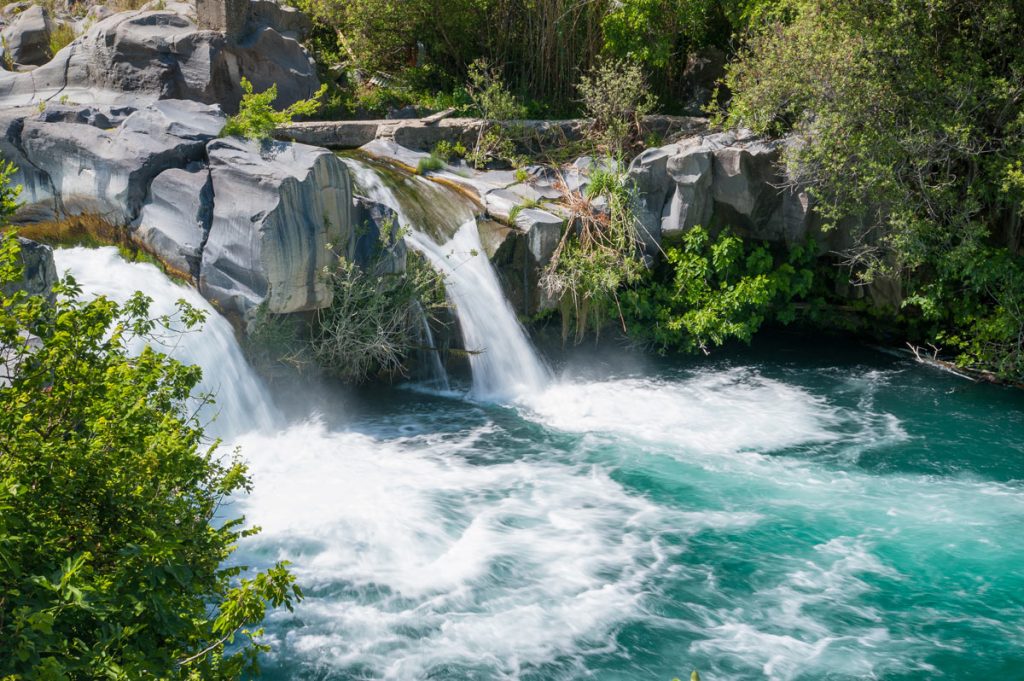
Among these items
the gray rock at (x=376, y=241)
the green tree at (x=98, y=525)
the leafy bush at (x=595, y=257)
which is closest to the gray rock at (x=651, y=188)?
the leafy bush at (x=595, y=257)

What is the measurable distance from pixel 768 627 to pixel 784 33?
301 inches

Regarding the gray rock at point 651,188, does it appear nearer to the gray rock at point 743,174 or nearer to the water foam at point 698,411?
the gray rock at point 743,174

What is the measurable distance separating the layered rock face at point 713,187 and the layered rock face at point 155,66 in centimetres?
557

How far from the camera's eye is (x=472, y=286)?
1091 cm

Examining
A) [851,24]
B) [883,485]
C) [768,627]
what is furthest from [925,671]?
[851,24]

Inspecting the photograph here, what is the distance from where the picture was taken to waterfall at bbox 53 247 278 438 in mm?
8789

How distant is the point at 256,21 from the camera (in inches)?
537

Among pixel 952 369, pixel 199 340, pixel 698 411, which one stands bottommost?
pixel 698 411

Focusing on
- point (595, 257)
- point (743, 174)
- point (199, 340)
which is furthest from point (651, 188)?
point (199, 340)

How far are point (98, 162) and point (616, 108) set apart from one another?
6.76m

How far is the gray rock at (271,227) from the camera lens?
30.5 ft

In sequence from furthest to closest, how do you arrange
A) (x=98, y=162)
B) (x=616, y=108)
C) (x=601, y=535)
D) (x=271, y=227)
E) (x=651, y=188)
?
1. (x=616, y=108)
2. (x=651, y=188)
3. (x=98, y=162)
4. (x=271, y=227)
5. (x=601, y=535)

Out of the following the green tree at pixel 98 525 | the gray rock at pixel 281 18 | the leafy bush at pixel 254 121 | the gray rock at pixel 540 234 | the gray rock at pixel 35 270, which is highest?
the gray rock at pixel 281 18

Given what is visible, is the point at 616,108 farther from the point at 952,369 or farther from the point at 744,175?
the point at 952,369
